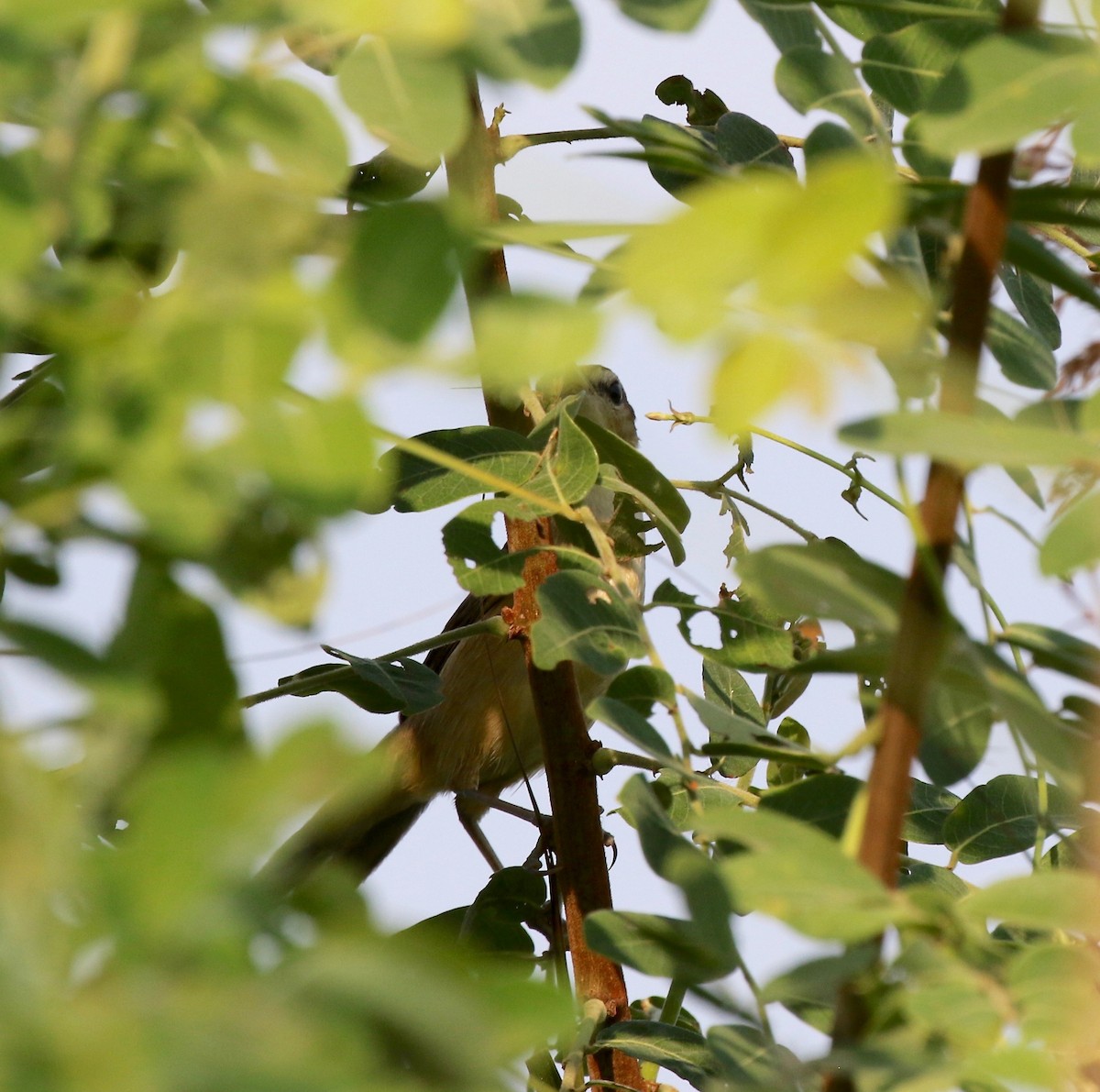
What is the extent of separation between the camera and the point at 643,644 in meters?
1.44

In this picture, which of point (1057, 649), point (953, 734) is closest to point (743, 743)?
point (953, 734)

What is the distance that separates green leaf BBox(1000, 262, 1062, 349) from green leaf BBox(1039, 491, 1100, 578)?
2.99ft

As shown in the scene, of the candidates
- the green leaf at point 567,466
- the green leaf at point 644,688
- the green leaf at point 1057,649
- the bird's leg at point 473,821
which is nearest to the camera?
the green leaf at point 1057,649

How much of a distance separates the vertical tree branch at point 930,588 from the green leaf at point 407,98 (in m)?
0.35

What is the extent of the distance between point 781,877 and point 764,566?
0.24 meters

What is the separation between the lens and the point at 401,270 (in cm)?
61

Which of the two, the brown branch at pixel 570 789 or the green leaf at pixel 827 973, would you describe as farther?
the brown branch at pixel 570 789

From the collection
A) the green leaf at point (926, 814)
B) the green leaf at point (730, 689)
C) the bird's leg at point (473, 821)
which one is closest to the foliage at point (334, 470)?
the green leaf at point (926, 814)

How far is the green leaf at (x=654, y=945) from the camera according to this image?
0.99 meters

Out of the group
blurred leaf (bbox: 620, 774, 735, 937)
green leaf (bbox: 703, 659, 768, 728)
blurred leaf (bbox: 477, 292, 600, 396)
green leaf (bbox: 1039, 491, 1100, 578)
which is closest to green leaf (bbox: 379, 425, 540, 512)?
green leaf (bbox: 703, 659, 768, 728)

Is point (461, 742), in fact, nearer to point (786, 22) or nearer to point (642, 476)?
point (642, 476)

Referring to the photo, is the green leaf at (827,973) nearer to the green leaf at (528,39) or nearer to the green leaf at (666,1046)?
the green leaf at (528,39)

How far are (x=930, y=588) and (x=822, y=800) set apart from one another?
0.41 meters

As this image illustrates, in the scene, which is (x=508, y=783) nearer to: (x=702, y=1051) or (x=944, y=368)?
(x=702, y=1051)
